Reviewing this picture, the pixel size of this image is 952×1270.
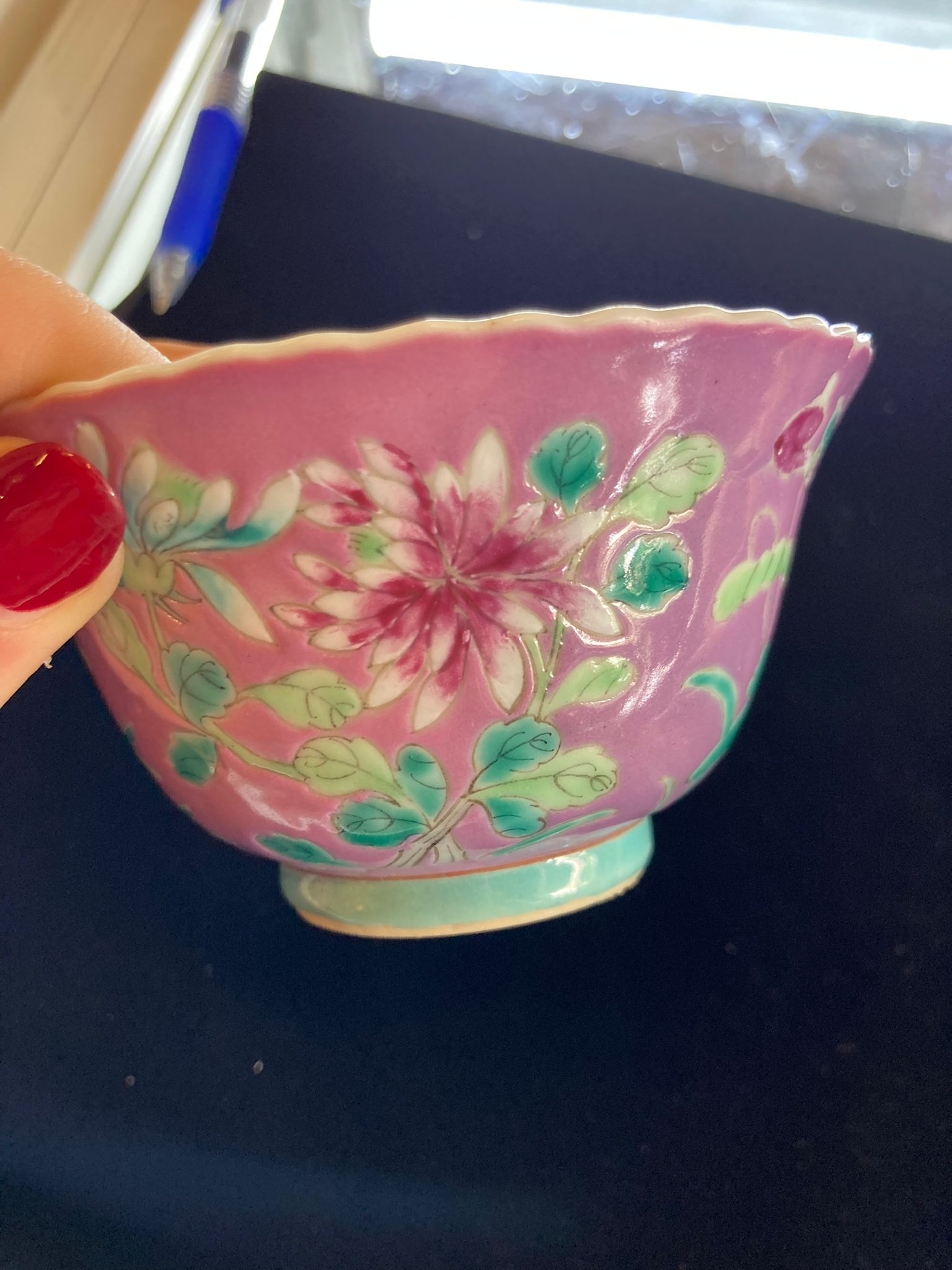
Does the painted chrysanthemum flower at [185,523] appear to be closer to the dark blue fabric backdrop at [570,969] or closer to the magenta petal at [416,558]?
the magenta petal at [416,558]

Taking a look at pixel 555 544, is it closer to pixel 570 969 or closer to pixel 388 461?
pixel 388 461

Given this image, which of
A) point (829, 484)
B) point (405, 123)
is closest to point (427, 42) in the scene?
point (405, 123)

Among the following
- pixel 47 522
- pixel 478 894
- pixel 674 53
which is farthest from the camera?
pixel 674 53

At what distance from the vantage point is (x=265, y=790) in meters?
0.26

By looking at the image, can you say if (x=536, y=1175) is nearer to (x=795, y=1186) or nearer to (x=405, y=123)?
(x=795, y=1186)

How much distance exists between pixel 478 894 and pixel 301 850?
52 mm

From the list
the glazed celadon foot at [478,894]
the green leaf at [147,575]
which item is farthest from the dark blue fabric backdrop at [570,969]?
the green leaf at [147,575]

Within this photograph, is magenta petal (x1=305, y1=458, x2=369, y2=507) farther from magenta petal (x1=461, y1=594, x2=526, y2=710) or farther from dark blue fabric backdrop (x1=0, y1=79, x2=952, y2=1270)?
dark blue fabric backdrop (x1=0, y1=79, x2=952, y2=1270)

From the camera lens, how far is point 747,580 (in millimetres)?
260

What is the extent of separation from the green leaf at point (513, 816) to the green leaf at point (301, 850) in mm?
43

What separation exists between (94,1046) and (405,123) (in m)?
0.38

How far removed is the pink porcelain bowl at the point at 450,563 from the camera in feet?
0.67

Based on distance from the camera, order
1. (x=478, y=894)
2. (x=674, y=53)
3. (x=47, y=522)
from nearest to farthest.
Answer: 1. (x=47, y=522)
2. (x=478, y=894)
3. (x=674, y=53)

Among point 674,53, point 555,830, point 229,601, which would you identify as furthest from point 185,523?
point 674,53
